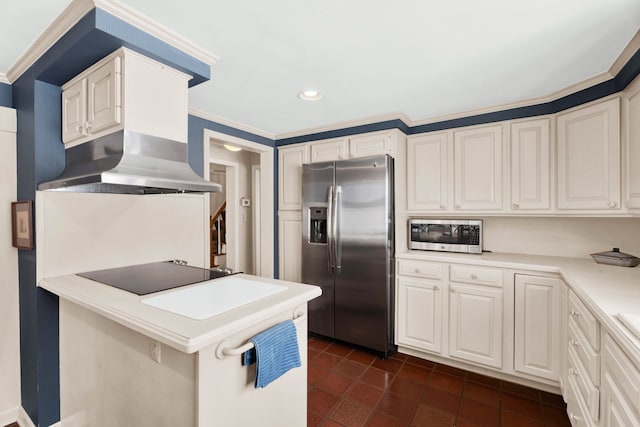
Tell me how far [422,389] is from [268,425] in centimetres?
145

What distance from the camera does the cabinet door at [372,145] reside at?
2793mm

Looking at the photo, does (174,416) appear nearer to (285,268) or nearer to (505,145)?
(285,268)

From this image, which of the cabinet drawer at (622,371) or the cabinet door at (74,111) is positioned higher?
the cabinet door at (74,111)

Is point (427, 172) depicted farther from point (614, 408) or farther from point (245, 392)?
point (245, 392)

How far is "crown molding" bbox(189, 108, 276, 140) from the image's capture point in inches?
106

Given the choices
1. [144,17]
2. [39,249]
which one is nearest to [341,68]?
[144,17]

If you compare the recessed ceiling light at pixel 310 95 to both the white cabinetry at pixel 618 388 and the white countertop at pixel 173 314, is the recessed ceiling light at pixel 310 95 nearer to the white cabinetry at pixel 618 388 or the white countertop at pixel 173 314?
the white countertop at pixel 173 314

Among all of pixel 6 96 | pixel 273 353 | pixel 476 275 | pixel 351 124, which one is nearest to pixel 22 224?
pixel 6 96

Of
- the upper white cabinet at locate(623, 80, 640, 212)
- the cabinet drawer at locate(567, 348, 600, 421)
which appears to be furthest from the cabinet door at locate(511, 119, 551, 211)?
the cabinet drawer at locate(567, 348, 600, 421)

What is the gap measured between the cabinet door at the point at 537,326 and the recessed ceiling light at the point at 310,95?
6.78ft

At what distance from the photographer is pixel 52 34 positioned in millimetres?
1479

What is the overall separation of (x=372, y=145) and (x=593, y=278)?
6.20 ft

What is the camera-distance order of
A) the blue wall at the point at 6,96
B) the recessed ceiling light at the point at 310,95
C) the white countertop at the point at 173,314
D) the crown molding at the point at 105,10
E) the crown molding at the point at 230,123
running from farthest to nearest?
the crown molding at the point at 230,123, the recessed ceiling light at the point at 310,95, the blue wall at the point at 6,96, the crown molding at the point at 105,10, the white countertop at the point at 173,314

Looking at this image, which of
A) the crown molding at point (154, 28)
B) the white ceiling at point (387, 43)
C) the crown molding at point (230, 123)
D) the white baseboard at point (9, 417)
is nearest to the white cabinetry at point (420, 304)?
the white ceiling at point (387, 43)
